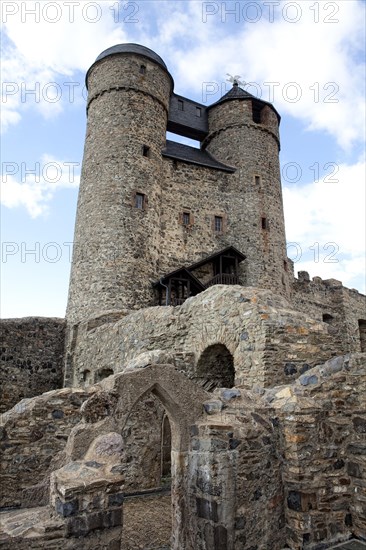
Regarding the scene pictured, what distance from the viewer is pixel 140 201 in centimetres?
1805

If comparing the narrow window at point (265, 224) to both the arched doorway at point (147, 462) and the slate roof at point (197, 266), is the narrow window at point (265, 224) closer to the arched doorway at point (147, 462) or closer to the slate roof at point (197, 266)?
the slate roof at point (197, 266)

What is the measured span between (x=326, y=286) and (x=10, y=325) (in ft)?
60.1

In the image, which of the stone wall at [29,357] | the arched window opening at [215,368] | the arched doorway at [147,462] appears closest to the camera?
the arched doorway at [147,462]

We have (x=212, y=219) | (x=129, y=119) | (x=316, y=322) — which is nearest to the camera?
(x=316, y=322)

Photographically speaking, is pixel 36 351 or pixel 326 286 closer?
pixel 36 351

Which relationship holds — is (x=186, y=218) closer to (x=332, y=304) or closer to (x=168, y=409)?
(x=332, y=304)

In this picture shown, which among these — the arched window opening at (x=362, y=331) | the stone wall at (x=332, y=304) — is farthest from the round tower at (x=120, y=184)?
the arched window opening at (x=362, y=331)

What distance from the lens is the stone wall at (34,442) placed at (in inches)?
197

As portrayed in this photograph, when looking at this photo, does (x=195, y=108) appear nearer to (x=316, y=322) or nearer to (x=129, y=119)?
(x=129, y=119)

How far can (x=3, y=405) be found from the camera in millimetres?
13414

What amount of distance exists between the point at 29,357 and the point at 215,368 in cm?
943

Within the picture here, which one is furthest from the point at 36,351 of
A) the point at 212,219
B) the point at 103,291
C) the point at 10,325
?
the point at 212,219

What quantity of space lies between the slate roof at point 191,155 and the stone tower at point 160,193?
3.4 inches

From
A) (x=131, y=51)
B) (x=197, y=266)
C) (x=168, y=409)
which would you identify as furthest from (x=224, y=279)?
(x=168, y=409)
